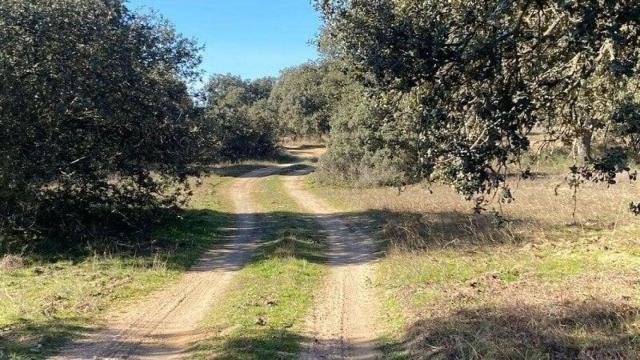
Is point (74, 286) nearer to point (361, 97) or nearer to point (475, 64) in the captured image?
point (361, 97)

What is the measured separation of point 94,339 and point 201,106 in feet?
44.0

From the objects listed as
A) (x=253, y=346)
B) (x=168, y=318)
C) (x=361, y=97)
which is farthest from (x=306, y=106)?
(x=253, y=346)

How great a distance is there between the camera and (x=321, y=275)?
547 inches

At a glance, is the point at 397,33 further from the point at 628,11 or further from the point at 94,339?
the point at 94,339

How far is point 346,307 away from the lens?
11.2 m

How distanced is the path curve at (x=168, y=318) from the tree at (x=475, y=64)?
498cm

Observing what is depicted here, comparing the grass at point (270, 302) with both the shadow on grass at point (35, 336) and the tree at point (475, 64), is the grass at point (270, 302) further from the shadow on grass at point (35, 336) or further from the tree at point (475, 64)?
the tree at point (475, 64)

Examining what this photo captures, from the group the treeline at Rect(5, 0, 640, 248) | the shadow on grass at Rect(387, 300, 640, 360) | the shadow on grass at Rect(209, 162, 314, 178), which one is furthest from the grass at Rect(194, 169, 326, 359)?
the shadow on grass at Rect(209, 162, 314, 178)

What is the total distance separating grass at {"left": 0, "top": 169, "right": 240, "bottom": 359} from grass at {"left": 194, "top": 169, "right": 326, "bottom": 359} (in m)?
2.03

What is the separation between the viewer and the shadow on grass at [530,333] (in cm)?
712

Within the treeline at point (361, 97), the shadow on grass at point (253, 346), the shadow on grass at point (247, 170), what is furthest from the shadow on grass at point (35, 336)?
the shadow on grass at point (247, 170)

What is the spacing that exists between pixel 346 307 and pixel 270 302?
1.50 metres

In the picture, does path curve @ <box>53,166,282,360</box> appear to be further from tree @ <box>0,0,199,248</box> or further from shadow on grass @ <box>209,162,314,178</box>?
shadow on grass @ <box>209,162,314,178</box>

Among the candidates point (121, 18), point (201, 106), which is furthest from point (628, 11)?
point (201, 106)
